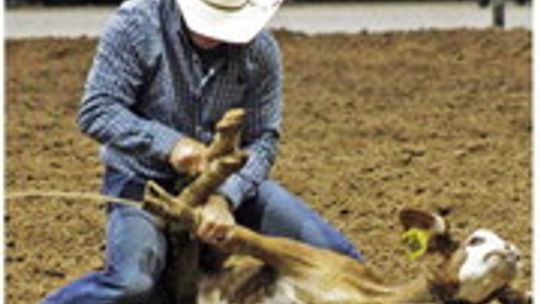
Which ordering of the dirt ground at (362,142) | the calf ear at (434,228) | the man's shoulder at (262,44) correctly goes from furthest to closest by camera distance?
the dirt ground at (362,142) < the man's shoulder at (262,44) < the calf ear at (434,228)

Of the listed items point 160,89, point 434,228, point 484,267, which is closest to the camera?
point 484,267

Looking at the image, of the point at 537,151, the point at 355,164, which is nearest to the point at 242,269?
the point at 537,151

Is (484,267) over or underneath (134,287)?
over

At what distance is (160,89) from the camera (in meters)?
4.00

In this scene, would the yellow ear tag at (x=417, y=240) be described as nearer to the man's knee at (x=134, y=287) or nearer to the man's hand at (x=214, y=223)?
the man's hand at (x=214, y=223)

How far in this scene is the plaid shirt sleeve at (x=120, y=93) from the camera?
3.91 m

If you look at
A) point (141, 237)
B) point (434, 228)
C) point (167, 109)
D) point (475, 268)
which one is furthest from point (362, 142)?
point (475, 268)

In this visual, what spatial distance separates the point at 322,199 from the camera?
6.79 meters

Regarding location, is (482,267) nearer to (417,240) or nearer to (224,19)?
(417,240)

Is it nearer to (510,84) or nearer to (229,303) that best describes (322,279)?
(229,303)

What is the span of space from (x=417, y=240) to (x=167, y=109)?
678mm

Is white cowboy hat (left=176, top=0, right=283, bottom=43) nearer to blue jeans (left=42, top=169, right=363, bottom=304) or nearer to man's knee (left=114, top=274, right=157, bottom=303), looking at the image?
blue jeans (left=42, top=169, right=363, bottom=304)

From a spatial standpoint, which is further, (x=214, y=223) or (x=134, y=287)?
(x=134, y=287)

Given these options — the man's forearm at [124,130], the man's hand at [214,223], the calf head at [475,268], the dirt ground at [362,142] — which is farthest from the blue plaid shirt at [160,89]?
the dirt ground at [362,142]
